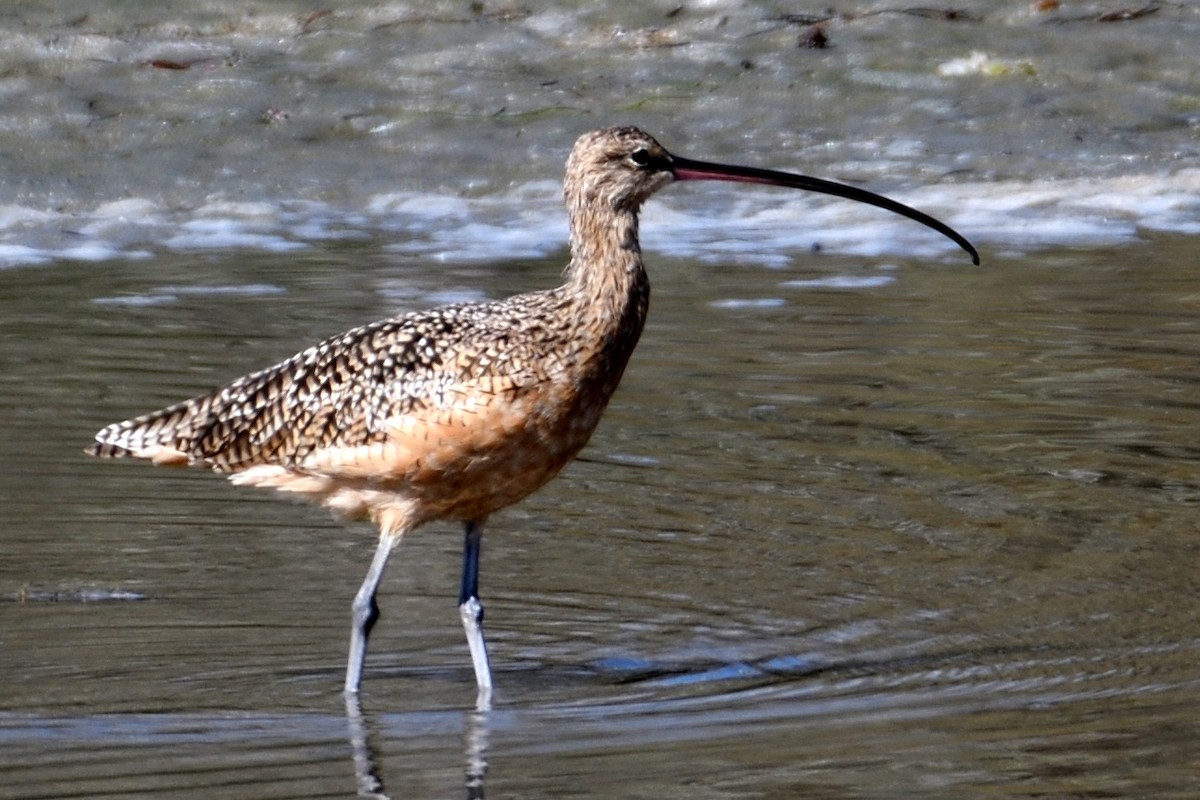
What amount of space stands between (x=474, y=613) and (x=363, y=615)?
0.83 feet

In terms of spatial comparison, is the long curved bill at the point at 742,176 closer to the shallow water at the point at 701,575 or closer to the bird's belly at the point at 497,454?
the bird's belly at the point at 497,454

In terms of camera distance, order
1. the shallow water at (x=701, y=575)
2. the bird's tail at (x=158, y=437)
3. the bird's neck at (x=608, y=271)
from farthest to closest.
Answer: the bird's tail at (x=158, y=437), the bird's neck at (x=608, y=271), the shallow water at (x=701, y=575)

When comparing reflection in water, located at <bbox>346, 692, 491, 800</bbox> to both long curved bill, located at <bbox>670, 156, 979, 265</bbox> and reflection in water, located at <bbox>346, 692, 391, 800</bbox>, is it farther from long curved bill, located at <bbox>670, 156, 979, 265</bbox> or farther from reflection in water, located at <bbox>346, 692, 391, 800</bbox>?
long curved bill, located at <bbox>670, 156, 979, 265</bbox>

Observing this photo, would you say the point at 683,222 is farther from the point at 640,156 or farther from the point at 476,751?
the point at 476,751

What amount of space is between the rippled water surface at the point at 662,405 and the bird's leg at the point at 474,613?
0.06 meters

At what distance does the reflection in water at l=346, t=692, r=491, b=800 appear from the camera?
4465 mm

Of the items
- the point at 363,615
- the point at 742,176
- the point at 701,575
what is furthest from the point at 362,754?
the point at 742,176

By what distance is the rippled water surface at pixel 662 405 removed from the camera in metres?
4.86

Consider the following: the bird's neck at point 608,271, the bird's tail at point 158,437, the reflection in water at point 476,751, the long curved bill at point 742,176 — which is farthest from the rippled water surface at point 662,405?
the long curved bill at point 742,176

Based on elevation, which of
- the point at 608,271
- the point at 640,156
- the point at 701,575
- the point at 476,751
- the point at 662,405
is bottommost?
the point at 476,751

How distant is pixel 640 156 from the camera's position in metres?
5.96

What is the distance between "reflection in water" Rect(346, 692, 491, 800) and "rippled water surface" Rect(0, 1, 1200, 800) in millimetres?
20

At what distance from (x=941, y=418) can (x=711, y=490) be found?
102cm

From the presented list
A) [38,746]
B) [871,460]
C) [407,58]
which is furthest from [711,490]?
[407,58]
